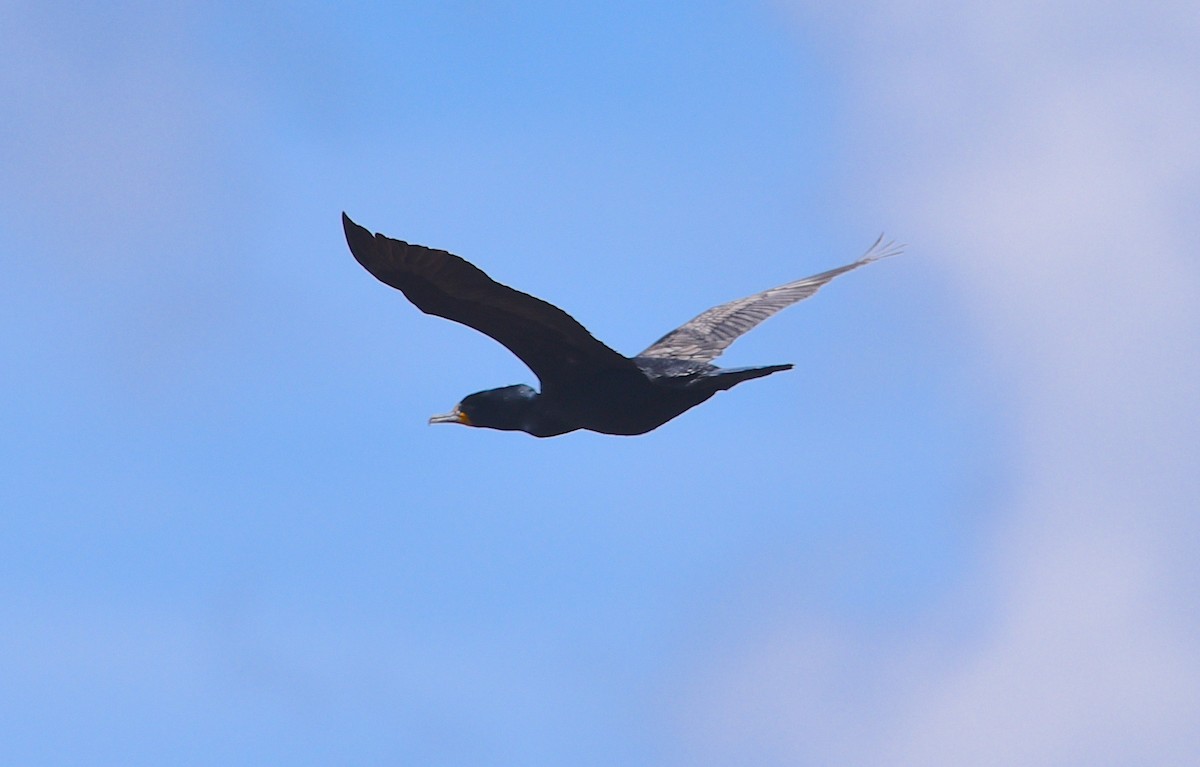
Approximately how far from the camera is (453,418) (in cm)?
1518

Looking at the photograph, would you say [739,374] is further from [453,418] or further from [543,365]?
[453,418]

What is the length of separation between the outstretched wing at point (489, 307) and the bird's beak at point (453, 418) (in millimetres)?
1161

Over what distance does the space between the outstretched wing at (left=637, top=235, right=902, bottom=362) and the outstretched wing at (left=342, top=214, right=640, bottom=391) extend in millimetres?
2460

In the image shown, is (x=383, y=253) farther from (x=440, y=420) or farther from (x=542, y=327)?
(x=440, y=420)

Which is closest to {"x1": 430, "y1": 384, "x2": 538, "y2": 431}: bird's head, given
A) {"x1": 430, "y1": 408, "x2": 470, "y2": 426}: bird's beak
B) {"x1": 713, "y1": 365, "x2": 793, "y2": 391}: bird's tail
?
{"x1": 430, "y1": 408, "x2": 470, "y2": 426}: bird's beak

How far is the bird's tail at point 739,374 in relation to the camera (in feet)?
42.8

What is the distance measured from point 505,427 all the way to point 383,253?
2.85 m

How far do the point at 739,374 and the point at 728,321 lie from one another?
164 inches

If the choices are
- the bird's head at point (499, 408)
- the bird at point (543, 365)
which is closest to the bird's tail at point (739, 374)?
the bird at point (543, 365)

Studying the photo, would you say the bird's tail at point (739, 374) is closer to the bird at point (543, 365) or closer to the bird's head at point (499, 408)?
the bird at point (543, 365)

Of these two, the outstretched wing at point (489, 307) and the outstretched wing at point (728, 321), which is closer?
the outstretched wing at point (489, 307)

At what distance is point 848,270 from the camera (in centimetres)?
1806

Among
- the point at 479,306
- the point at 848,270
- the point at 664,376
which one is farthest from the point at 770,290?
the point at 479,306

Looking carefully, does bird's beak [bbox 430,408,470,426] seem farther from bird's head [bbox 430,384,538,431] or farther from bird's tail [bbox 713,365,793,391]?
bird's tail [bbox 713,365,793,391]
